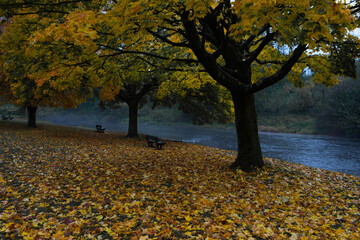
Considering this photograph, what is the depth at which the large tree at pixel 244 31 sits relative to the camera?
4469mm

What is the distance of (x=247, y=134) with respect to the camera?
880cm

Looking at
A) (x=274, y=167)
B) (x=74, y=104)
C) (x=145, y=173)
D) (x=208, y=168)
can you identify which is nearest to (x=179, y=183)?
(x=145, y=173)

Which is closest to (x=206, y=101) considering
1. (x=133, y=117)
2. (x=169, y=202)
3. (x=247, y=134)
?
(x=133, y=117)

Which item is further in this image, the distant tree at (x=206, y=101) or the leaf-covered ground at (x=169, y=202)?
the distant tree at (x=206, y=101)

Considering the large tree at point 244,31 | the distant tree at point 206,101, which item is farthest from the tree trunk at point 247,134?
the distant tree at point 206,101

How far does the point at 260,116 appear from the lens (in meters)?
58.6

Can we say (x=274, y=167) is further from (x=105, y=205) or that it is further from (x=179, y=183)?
(x=105, y=205)

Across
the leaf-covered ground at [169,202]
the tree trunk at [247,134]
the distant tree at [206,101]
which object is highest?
the distant tree at [206,101]

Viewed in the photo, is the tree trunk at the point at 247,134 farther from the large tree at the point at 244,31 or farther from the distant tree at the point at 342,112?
the distant tree at the point at 342,112

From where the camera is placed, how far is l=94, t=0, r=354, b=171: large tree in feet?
14.7

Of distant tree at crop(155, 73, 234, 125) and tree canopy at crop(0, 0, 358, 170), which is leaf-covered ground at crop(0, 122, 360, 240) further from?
distant tree at crop(155, 73, 234, 125)

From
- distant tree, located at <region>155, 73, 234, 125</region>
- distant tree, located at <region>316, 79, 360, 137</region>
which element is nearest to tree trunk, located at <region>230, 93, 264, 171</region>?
distant tree, located at <region>155, 73, 234, 125</region>

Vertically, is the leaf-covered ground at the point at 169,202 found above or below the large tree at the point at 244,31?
below

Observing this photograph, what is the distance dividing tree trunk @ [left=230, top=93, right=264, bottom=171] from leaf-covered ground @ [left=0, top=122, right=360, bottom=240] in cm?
52
